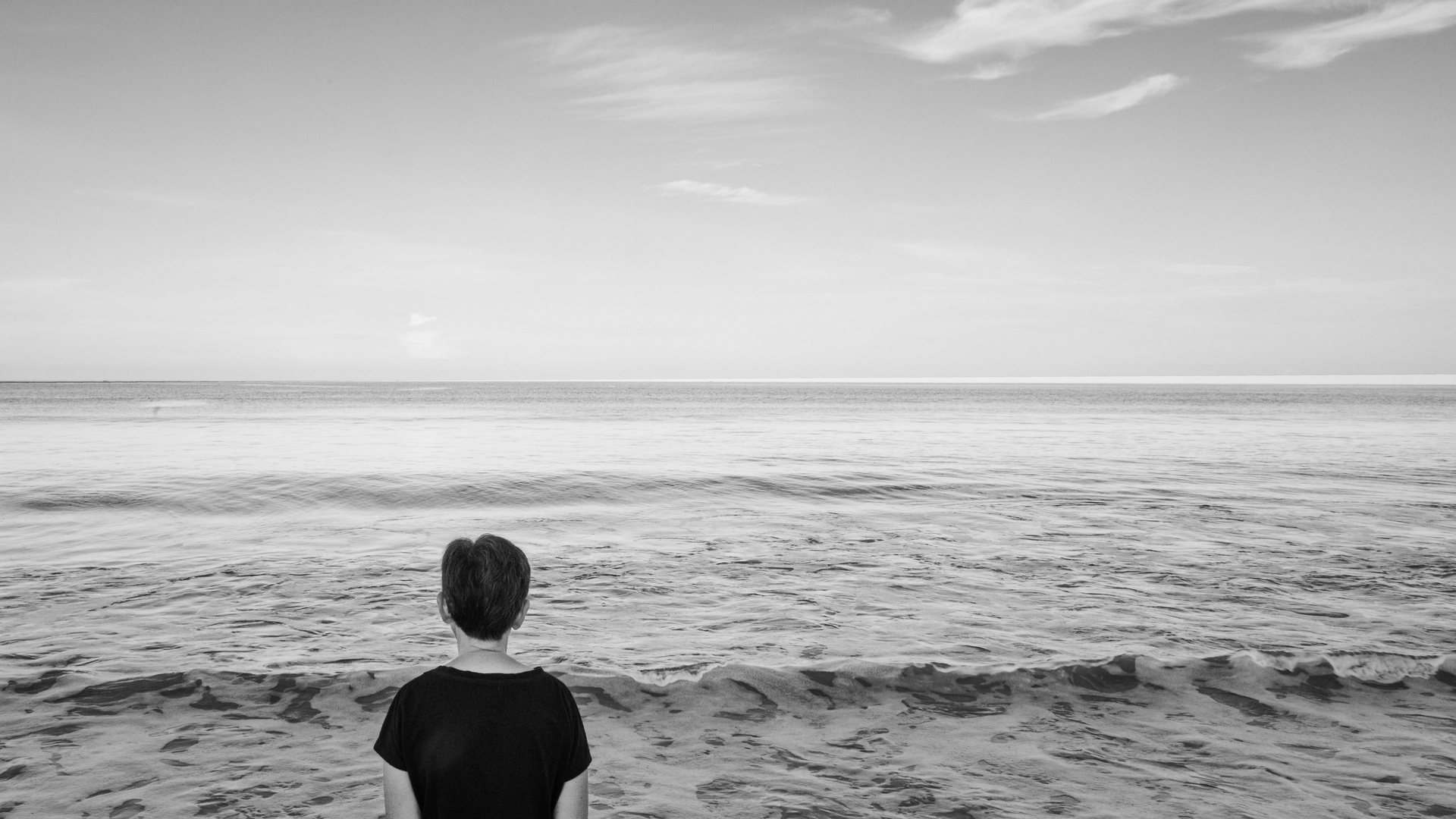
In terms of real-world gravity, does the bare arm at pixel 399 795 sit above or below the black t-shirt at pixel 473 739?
below

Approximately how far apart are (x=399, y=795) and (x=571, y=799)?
0.58m

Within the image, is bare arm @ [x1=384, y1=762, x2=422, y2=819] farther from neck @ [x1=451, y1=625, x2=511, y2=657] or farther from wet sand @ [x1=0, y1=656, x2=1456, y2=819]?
wet sand @ [x1=0, y1=656, x2=1456, y2=819]

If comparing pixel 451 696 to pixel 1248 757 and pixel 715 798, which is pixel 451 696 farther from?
pixel 1248 757

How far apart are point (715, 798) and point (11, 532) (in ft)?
49.9

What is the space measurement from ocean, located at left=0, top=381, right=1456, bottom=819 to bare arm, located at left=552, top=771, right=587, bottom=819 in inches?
86.4

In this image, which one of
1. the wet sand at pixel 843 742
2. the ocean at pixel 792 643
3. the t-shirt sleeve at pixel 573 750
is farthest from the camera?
the ocean at pixel 792 643

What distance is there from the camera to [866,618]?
9.23 m

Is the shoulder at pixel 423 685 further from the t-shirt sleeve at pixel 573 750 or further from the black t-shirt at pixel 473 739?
the t-shirt sleeve at pixel 573 750

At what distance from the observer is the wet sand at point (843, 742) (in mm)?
5168

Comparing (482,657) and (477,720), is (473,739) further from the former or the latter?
(482,657)

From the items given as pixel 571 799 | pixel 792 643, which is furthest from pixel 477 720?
pixel 792 643

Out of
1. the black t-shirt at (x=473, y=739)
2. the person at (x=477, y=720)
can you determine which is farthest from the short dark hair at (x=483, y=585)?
the black t-shirt at (x=473, y=739)

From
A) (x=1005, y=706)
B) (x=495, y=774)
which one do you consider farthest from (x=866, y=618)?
(x=495, y=774)

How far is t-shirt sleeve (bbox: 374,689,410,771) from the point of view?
2891 millimetres
